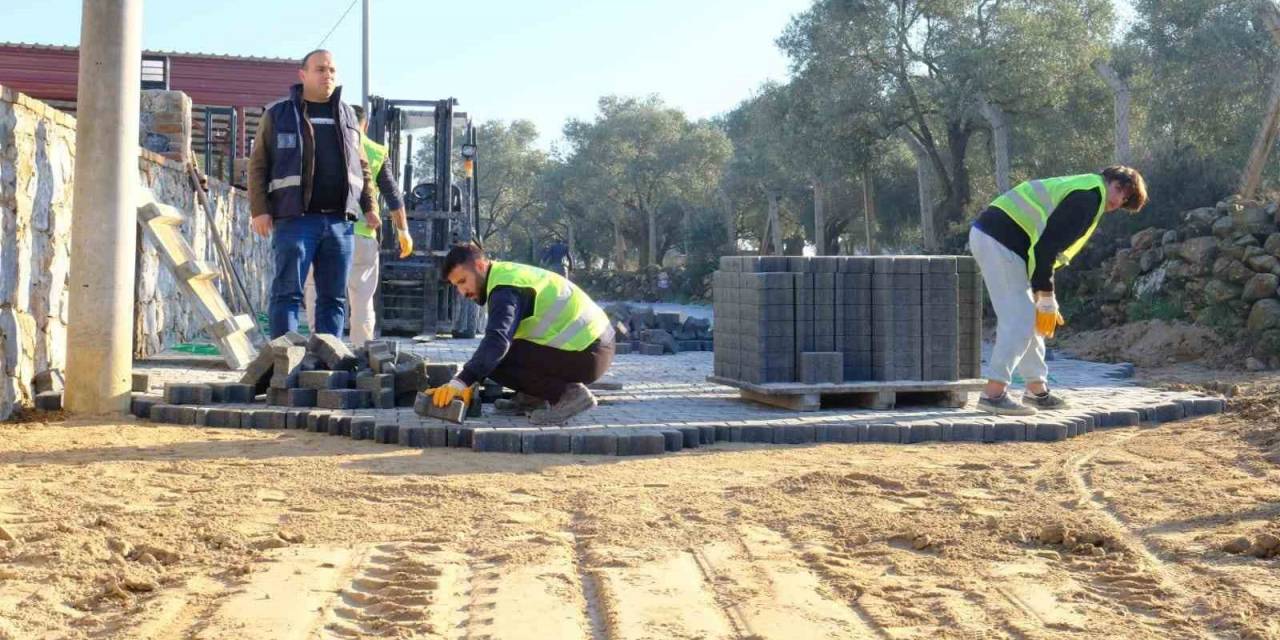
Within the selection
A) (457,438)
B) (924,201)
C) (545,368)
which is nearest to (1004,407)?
(545,368)

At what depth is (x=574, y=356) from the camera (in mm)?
7242

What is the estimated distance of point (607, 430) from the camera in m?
6.94

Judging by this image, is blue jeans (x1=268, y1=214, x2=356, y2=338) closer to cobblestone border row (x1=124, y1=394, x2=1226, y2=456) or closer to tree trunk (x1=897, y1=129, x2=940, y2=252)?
cobblestone border row (x1=124, y1=394, x2=1226, y2=456)

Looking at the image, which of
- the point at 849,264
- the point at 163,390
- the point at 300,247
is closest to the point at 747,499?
the point at 849,264

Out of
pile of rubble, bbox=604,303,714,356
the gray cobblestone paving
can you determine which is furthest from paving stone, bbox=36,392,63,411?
pile of rubble, bbox=604,303,714,356

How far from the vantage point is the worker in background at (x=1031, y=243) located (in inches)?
314

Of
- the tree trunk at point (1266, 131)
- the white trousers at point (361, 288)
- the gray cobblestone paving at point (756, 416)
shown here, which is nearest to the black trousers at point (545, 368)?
the gray cobblestone paving at point (756, 416)

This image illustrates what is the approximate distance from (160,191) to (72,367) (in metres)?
4.33

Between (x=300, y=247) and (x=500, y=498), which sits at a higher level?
(x=300, y=247)

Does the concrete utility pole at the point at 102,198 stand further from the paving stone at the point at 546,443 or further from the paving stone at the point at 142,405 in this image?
the paving stone at the point at 546,443

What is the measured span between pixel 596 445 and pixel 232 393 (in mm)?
2659

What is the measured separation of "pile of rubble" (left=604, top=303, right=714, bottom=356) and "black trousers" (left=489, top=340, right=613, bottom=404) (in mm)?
6151

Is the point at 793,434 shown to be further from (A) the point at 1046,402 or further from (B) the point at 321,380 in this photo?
(B) the point at 321,380

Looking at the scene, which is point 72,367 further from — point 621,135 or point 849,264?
point 621,135
